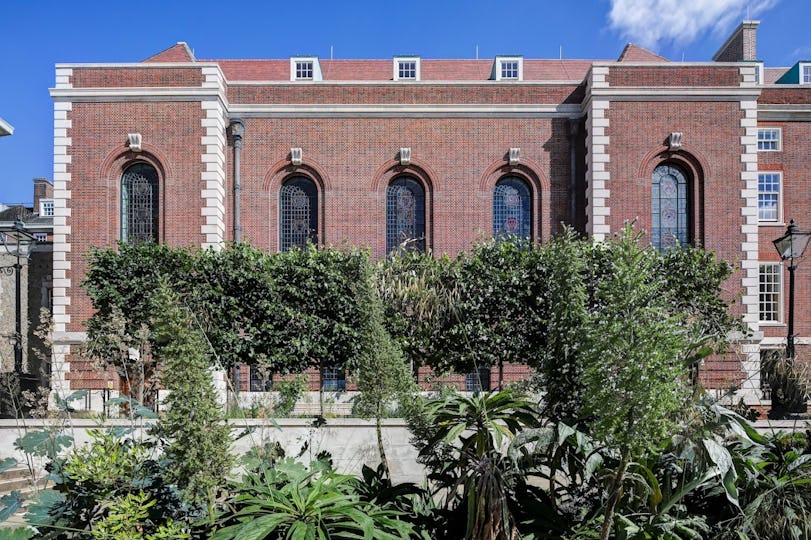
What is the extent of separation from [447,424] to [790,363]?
30.2ft

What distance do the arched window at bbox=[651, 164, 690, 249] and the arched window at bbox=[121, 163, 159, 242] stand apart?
56.3ft

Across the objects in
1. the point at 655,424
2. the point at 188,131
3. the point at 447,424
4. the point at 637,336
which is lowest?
the point at 447,424

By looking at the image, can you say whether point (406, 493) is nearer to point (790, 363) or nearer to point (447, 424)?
point (447, 424)

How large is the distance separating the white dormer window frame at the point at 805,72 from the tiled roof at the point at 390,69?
30.2 ft

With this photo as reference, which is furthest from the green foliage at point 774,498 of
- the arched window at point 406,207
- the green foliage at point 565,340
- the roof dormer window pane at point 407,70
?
the roof dormer window pane at point 407,70

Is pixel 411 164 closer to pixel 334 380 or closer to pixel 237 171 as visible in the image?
pixel 237 171

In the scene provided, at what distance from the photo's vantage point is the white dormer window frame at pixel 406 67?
21.8m

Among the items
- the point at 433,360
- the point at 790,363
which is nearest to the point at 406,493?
the point at 433,360

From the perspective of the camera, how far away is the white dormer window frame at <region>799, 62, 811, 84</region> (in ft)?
79.6

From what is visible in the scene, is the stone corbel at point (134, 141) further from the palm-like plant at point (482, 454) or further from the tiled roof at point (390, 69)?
the palm-like plant at point (482, 454)

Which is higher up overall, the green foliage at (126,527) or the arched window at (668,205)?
the arched window at (668,205)

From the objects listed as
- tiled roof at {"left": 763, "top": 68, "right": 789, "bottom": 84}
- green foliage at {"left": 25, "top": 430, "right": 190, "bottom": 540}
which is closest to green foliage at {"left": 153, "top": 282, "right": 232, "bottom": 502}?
green foliage at {"left": 25, "top": 430, "right": 190, "bottom": 540}

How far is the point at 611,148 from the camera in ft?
60.2

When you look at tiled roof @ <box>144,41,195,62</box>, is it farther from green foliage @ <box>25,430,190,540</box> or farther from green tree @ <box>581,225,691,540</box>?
green tree @ <box>581,225,691,540</box>
